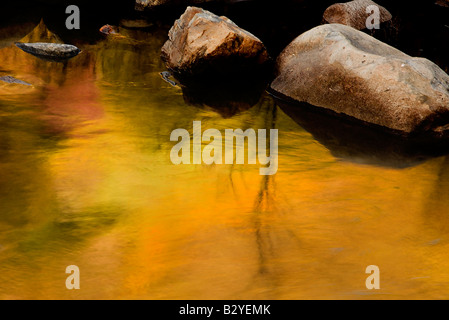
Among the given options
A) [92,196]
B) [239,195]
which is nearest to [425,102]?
[239,195]

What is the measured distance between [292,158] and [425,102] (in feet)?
4.97

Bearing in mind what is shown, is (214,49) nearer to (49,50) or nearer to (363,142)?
(363,142)

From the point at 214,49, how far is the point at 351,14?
3.82 m

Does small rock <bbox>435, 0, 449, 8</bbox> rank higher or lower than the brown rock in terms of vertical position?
higher

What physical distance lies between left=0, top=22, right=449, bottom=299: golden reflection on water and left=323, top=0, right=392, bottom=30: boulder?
4.22 m

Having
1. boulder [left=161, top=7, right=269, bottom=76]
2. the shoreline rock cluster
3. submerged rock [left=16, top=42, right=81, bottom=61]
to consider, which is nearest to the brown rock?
the shoreline rock cluster

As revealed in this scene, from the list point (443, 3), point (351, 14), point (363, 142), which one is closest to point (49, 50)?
point (363, 142)

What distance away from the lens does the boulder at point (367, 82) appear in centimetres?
497

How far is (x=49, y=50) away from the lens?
6637mm

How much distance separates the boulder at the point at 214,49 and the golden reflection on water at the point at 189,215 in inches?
43.2

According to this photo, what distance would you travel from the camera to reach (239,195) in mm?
3758

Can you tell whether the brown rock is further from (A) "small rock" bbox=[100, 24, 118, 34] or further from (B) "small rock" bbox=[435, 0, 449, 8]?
(B) "small rock" bbox=[435, 0, 449, 8]

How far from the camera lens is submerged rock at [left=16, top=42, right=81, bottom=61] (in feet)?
21.6

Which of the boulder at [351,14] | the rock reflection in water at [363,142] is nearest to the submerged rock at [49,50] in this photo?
the rock reflection in water at [363,142]
